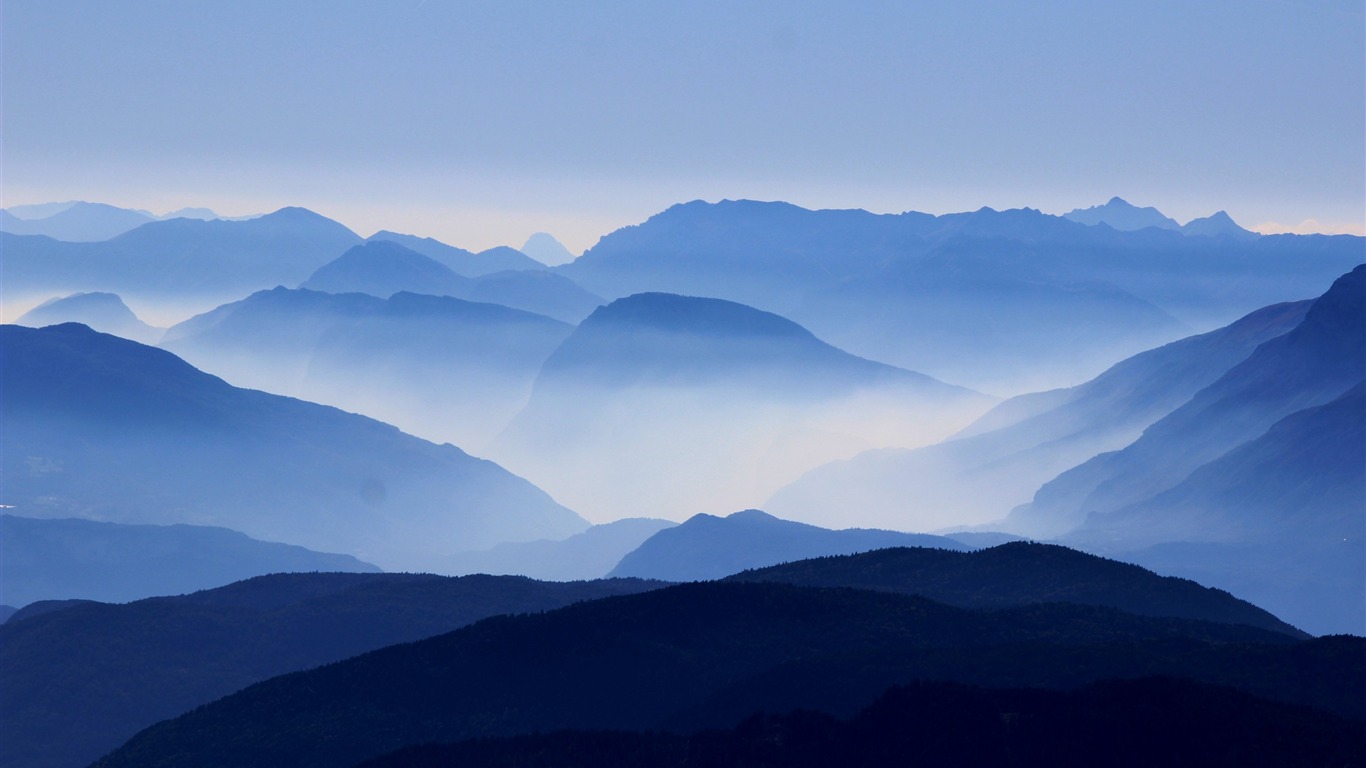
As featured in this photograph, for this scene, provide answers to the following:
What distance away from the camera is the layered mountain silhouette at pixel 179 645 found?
147000mm

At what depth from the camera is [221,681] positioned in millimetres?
148375

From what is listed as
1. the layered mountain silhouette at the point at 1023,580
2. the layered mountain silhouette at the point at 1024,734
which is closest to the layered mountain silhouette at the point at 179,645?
the layered mountain silhouette at the point at 1023,580

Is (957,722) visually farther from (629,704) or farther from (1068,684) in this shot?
(629,704)

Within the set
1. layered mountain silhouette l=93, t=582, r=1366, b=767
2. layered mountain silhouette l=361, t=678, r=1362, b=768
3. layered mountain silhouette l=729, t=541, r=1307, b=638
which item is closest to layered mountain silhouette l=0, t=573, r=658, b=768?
layered mountain silhouette l=729, t=541, r=1307, b=638

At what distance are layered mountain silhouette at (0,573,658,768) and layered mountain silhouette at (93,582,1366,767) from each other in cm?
2914

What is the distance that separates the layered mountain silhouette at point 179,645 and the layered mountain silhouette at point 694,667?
2914 cm

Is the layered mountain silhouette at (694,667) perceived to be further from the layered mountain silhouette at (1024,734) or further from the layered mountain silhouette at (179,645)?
the layered mountain silhouette at (179,645)

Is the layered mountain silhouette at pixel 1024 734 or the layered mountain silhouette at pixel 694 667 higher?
the layered mountain silhouette at pixel 694 667

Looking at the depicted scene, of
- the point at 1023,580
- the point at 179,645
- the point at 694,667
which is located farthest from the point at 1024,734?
the point at 179,645

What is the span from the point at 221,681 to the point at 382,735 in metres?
48.2

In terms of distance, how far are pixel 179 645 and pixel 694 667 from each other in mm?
69757

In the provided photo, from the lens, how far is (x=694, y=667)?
10944 cm

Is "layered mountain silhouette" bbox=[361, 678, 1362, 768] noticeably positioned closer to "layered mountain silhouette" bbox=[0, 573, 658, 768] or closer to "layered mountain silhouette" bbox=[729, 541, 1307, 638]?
"layered mountain silhouette" bbox=[729, 541, 1307, 638]

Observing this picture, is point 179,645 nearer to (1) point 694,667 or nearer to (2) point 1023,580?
(1) point 694,667
